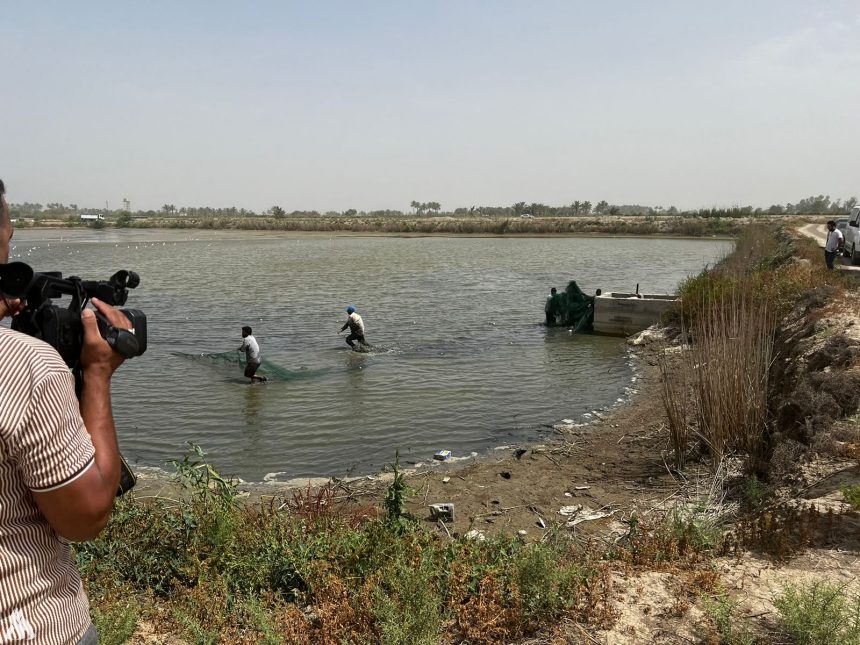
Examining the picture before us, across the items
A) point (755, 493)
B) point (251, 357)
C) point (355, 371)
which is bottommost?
point (355, 371)

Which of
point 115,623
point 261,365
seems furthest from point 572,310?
point 115,623

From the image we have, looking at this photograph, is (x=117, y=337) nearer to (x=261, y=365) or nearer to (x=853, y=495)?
(x=853, y=495)

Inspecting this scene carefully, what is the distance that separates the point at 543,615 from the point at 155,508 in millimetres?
4220

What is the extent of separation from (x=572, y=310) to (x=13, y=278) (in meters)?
20.7

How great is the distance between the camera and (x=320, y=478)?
925 cm

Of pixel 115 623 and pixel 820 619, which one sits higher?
pixel 820 619

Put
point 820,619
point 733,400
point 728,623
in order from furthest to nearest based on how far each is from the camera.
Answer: point 733,400 < point 728,623 < point 820,619

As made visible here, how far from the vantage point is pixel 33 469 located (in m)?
1.68

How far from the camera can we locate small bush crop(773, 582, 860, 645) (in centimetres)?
358

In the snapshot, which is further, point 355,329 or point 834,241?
point 355,329

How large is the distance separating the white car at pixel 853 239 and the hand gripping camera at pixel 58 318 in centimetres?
2316

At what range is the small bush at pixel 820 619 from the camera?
3581 mm

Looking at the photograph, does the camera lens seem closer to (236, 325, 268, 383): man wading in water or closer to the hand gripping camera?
the hand gripping camera

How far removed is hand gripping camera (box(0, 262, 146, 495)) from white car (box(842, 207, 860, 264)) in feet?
76.0
